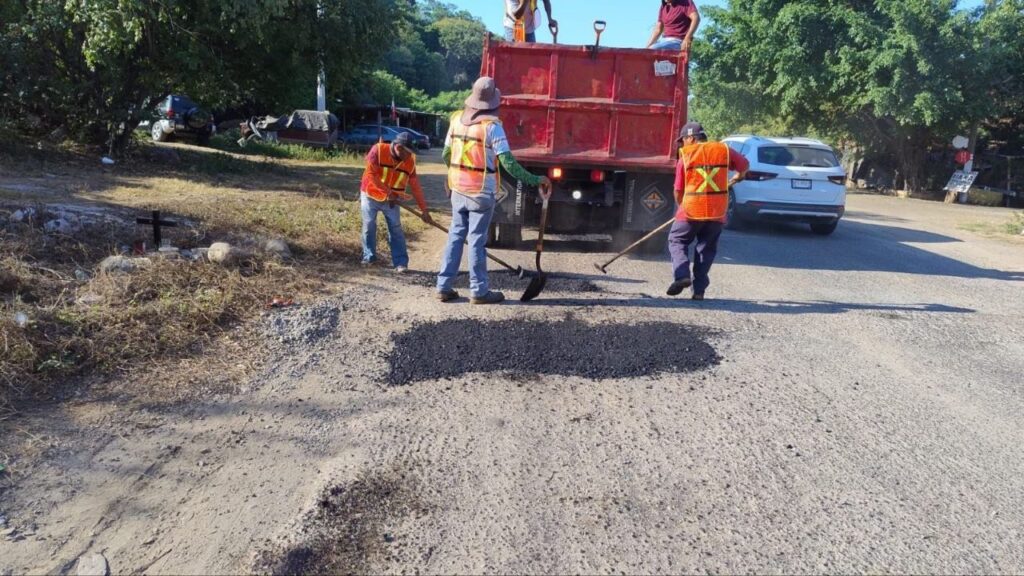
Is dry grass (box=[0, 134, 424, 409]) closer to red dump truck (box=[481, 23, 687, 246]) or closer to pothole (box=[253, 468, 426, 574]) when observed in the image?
pothole (box=[253, 468, 426, 574])

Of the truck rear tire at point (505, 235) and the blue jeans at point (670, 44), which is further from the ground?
the blue jeans at point (670, 44)

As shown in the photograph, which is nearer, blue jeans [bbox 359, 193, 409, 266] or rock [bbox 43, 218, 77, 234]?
rock [bbox 43, 218, 77, 234]

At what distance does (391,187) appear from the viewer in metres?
7.26

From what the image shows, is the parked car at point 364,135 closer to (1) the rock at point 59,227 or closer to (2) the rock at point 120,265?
(1) the rock at point 59,227

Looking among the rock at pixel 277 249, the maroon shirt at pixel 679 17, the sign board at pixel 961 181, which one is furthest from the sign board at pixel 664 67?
the sign board at pixel 961 181

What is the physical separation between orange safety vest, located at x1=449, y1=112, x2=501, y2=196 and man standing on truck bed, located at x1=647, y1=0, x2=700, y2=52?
3.49m

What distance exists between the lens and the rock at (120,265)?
17.7 ft

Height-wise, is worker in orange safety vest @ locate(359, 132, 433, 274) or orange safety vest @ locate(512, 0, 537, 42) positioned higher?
Answer: orange safety vest @ locate(512, 0, 537, 42)

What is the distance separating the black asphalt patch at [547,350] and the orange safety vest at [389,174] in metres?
2.14

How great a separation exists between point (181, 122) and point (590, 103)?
18356 millimetres

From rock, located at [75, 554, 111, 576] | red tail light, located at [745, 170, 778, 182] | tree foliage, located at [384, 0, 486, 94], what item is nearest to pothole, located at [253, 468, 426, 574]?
rock, located at [75, 554, 111, 576]

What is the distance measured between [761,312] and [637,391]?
2427mm

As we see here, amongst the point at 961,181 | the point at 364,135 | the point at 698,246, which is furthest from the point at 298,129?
the point at 961,181

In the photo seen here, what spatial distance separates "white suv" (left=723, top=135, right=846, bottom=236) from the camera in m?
10.8
